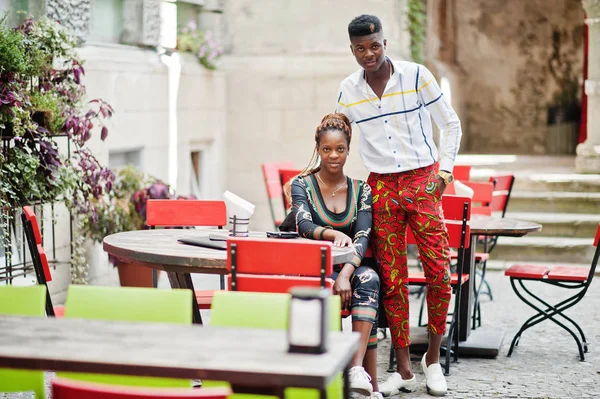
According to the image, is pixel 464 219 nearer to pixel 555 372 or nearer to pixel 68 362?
pixel 555 372

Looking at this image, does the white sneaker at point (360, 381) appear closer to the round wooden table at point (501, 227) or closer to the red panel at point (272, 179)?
the round wooden table at point (501, 227)

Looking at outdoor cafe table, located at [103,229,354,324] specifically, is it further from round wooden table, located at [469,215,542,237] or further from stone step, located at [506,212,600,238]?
stone step, located at [506,212,600,238]

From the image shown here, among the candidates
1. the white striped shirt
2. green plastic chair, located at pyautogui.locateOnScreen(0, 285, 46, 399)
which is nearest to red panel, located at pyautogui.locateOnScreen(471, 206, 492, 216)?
the white striped shirt

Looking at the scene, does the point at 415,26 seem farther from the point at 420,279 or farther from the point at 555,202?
the point at 420,279

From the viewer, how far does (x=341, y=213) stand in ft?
16.1

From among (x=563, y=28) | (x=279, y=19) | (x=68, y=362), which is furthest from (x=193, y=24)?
(x=68, y=362)

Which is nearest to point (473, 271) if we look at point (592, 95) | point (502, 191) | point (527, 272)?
point (527, 272)

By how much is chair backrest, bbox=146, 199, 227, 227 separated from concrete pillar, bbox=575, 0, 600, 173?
5446mm

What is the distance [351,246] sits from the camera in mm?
4656

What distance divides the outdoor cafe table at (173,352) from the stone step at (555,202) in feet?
23.0

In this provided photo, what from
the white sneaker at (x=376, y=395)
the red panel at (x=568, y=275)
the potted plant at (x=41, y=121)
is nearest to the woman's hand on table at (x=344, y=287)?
the white sneaker at (x=376, y=395)

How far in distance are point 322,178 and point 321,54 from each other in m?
5.25

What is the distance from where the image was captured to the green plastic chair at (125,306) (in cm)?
331

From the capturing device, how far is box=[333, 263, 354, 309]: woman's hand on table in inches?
179
